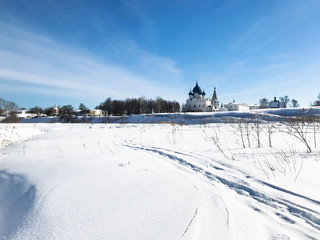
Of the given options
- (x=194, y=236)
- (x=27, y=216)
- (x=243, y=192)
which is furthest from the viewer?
(x=243, y=192)

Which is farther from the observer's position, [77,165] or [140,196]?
[77,165]

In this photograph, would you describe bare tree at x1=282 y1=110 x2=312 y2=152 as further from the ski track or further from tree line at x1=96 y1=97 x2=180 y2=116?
tree line at x1=96 y1=97 x2=180 y2=116

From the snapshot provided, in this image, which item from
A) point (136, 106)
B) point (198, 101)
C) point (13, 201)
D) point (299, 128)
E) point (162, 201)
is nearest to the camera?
point (162, 201)

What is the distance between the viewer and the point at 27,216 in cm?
192

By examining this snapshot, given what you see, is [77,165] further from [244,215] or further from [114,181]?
[244,215]

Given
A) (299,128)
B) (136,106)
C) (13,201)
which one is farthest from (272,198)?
(136,106)

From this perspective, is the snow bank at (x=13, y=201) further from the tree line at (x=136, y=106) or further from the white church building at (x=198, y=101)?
the white church building at (x=198, y=101)

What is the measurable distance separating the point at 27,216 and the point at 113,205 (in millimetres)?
896

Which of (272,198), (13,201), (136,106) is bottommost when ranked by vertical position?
(13,201)

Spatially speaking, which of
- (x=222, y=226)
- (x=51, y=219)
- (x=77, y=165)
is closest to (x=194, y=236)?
Answer: (x=222, y=226)

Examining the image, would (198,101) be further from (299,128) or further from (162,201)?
(162,201)

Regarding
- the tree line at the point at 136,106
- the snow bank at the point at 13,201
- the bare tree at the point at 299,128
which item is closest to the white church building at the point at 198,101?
the tree line at the point at 136,106

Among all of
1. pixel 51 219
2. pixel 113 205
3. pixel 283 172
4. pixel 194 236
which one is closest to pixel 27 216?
pixel 51 219

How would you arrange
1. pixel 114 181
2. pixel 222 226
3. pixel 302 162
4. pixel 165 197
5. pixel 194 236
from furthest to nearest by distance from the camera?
pixel 302 162, pixel 114 181, pixel 165 197, pixel 222 226, pixel 194 236
